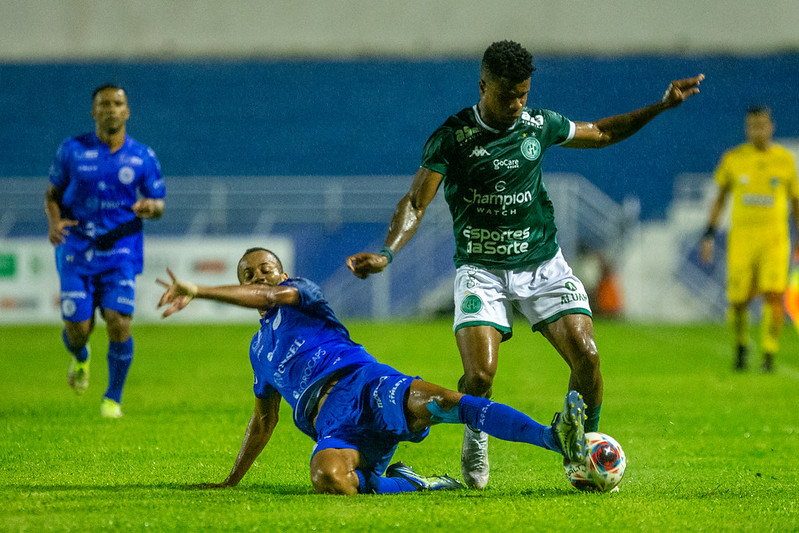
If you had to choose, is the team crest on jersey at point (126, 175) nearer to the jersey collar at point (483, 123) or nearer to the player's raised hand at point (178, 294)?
the jersey collar at point (483, 123)

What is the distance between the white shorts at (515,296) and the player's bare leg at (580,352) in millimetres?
56

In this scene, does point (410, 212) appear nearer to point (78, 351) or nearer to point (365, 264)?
point (365, 264)

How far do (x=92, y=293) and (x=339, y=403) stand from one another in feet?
12.3

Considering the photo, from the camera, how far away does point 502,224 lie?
568 centimetres

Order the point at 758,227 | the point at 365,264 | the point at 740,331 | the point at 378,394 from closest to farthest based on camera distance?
1. the point at 365,264
2. the point at 378,394
3. the point at 758,227
4. the point at 740,331

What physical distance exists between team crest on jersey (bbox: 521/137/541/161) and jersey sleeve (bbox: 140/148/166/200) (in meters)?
3.66

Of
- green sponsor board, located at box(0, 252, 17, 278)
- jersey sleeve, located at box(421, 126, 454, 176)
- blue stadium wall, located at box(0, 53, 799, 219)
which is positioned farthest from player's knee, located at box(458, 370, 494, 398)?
blue stadium wall, located at box(0, 53, 799, 219)

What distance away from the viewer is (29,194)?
2350 centimetres

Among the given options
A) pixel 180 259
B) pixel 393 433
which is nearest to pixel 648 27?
pixel 180 259

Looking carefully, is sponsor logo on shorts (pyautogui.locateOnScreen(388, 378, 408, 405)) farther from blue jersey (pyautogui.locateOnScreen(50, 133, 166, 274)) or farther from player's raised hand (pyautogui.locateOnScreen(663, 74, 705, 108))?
blue jersey (pyautogui.locateOnScreen(50, 133, 166, 274))

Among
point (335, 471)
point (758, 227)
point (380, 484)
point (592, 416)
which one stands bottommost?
point (380, 484)

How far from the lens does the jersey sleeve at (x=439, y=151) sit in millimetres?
5516

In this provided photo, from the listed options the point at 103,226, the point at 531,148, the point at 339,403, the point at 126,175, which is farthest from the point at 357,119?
the point at 339,403

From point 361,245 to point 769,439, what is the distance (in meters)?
16.9
